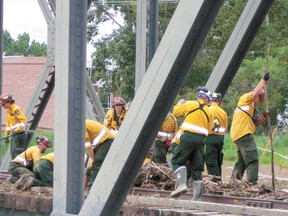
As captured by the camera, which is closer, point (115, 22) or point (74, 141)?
point (74, 141)

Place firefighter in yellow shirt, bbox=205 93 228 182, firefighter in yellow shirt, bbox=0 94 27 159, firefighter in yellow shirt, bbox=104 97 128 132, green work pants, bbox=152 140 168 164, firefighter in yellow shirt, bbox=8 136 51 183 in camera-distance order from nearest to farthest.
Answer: firefighter in yellow shirt, bbox=8 136 51 183, firefighter in yellow shirt, bbox=205 93 228 182, firefighter in yellow shirt, bbox=104 97 128 132, green work pants, bbox=152 140 168 164, firefighter in yellow shirt, bbox=0 94 27 159

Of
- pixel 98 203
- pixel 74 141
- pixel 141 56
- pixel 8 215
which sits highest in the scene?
pixel 141 56

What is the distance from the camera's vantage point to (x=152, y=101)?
25.5ft

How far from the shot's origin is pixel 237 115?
14.2 meters

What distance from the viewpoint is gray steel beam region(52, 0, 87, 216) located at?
8.73 m

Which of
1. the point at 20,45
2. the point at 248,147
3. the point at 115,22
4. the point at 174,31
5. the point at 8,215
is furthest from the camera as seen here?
the point at 20,45

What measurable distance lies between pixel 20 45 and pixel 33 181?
366 feet

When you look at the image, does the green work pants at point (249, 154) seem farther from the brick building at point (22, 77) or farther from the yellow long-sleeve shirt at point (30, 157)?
the brick building at point (22, 77)

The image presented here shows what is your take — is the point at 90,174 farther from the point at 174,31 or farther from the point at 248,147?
the point at 174,31

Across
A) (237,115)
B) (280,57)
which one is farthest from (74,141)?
(280,57)

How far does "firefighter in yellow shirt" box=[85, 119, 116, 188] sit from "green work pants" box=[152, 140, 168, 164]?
123 inches

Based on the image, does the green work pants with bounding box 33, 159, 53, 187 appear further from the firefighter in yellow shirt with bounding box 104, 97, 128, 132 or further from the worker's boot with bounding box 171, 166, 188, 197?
the worker's boot with bounding box 171, 166, 188, 197

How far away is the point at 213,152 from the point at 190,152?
1670mm

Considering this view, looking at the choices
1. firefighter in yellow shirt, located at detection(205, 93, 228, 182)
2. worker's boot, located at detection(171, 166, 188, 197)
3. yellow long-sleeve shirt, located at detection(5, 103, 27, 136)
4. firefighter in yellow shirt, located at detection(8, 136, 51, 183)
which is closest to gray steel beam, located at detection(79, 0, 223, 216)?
worker's boot, located at detection(171, 166, 188, 197)
